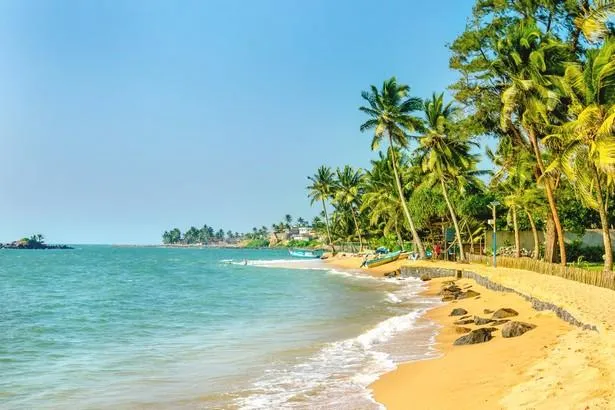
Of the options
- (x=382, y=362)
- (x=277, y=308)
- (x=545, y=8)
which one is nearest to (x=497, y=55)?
(x=545, y=8)

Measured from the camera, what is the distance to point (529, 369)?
378 inches

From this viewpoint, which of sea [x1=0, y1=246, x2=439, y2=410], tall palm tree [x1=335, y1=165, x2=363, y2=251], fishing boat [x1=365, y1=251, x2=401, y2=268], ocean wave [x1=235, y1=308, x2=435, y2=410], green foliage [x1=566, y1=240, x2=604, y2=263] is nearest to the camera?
ocean wave [x1=235, y1=308, x2=435, y2=410]

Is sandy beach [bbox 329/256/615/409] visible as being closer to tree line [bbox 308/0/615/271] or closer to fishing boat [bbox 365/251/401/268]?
tree line [bbox 308/0/615/271]

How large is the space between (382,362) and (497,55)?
20304 millimetres

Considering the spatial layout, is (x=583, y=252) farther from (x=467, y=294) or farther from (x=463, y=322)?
(x=463, y=322)

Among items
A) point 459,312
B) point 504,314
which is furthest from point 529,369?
point 459,312

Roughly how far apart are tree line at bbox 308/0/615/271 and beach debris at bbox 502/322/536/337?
8070mm

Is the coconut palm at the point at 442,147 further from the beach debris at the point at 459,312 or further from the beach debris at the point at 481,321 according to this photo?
the beach debris at the point at 481,321

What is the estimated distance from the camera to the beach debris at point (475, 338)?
13172 millimetres

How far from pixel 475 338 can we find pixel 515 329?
3.07 ft

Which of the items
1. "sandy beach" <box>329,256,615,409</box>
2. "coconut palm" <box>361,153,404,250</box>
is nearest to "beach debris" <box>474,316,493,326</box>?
"sandy beach" <box>329,256,615,409</box>

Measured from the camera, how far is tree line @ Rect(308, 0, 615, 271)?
2088 centimetres

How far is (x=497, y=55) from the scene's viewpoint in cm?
2767

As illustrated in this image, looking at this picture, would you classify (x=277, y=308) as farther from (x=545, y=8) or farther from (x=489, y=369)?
(x=545, y=8)
